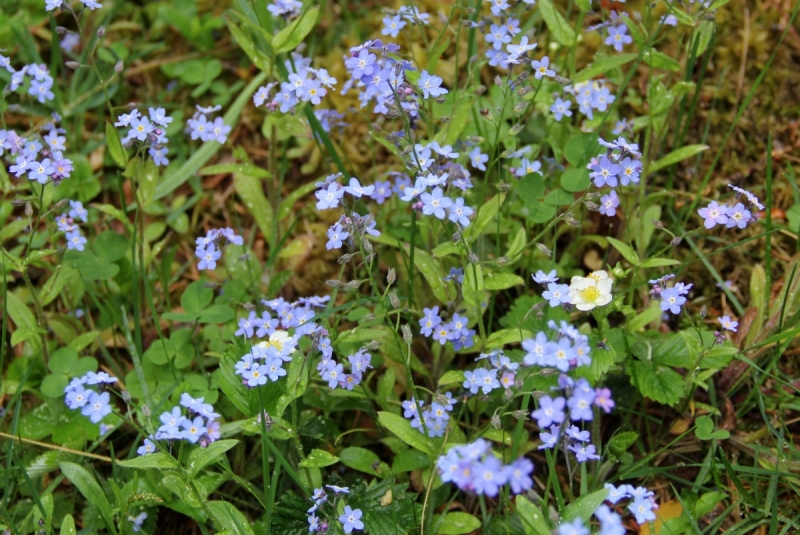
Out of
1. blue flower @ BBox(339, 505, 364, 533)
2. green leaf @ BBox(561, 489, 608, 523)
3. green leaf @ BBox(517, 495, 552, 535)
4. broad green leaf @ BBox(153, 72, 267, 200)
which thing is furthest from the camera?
broad green leaf @ BBox(153, 72, 267, 200)

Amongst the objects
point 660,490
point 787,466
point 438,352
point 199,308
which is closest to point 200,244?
point 199,308

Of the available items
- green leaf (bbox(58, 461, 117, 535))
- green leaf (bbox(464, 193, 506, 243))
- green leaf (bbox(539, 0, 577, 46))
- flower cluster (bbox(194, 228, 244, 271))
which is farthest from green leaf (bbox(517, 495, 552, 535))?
green leaf (bbox(539, 0, 577, 46))

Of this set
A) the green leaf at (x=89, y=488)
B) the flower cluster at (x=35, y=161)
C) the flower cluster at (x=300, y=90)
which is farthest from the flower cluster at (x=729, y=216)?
the flower cluster at (x=35, y=161)

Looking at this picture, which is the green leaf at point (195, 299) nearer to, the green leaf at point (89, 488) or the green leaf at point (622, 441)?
the green leaf at point (89, 488)

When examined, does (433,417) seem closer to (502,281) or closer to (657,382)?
(502,281)

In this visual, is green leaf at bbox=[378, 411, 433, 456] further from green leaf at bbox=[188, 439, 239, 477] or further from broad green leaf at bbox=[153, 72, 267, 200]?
broad green leaf at bbox=[153, 72, 267, 200]

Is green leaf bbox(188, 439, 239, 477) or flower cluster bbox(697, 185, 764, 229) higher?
flower cluster bbox(697, 185, 764, 229)

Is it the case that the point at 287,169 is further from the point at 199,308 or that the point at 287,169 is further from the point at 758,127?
the point at 758,127
